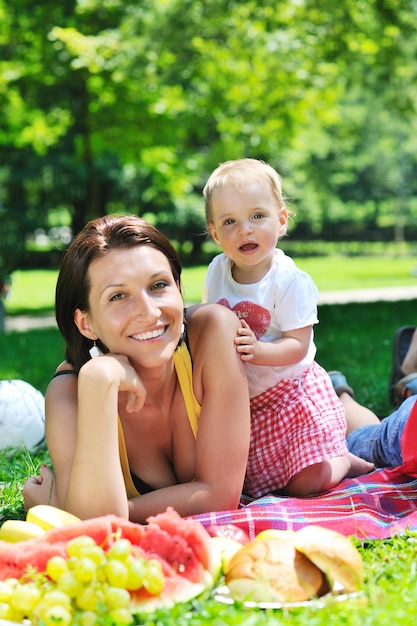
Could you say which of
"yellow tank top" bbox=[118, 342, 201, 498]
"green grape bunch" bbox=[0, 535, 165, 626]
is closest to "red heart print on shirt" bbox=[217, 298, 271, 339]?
"yellow tank top" bbox=[118, 342, 201, 498]

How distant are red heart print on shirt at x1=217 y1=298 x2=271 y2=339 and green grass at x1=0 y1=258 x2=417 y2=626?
1.08m

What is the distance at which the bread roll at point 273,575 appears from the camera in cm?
259

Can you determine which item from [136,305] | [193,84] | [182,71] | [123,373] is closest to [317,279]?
[193,84]

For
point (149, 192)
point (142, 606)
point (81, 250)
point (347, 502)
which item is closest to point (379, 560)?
point (347, 502)

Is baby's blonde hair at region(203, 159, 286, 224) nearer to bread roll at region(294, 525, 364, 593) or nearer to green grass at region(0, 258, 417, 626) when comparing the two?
green grass at region(0, 258, 417, 626)

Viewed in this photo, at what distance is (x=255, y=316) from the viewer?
388cm

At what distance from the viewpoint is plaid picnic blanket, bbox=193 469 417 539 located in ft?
10.9

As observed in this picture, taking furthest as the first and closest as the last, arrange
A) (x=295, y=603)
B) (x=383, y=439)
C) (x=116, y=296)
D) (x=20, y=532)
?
(x=383, y=439) → (x=116, y=296) → (x=20, y=532) → (x=295, y=603)

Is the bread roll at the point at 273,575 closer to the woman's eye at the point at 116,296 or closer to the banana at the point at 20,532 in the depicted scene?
the banana at the point at 20,532

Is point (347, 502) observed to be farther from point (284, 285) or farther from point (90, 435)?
point (90, 435)

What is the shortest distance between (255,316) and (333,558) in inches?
57.3

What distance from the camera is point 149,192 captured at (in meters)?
28.5

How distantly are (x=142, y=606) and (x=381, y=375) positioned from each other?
4.99 m

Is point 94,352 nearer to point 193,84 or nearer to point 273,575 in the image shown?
point 273,575
